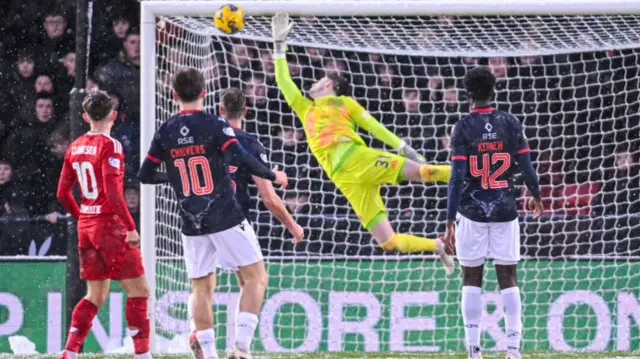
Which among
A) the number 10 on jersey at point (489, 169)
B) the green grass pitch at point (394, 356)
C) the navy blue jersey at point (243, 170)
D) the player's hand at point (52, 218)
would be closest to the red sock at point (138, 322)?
the navy blue jersey at point (243, 170)

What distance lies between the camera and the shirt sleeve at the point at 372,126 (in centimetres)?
799

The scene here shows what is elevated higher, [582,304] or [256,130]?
[256,130]

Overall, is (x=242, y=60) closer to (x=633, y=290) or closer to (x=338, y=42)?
(x=338, y=42)

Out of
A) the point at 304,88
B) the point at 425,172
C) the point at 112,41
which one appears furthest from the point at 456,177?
the point at 112,41

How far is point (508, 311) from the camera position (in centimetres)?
692

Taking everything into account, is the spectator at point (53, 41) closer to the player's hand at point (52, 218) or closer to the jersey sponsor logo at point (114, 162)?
the player's hand at point (52, 218)

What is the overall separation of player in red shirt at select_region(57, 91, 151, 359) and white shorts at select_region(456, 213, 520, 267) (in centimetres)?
181

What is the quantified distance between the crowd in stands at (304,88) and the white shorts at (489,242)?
12.0 ft

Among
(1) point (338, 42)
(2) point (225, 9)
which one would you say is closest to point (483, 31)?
(1) point (338, 42)

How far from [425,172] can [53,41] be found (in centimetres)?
502

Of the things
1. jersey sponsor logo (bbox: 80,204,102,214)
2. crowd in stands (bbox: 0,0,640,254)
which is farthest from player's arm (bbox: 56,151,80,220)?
crowd in stands (bbox: 0,0,640,254)

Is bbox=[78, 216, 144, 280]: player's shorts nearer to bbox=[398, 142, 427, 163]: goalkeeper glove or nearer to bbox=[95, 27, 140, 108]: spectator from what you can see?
bbox=[398, 142, 427, 163]: goalkeeper glove

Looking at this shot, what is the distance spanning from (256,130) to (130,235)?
4599 mm

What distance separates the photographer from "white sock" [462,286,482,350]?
6.89 metres
